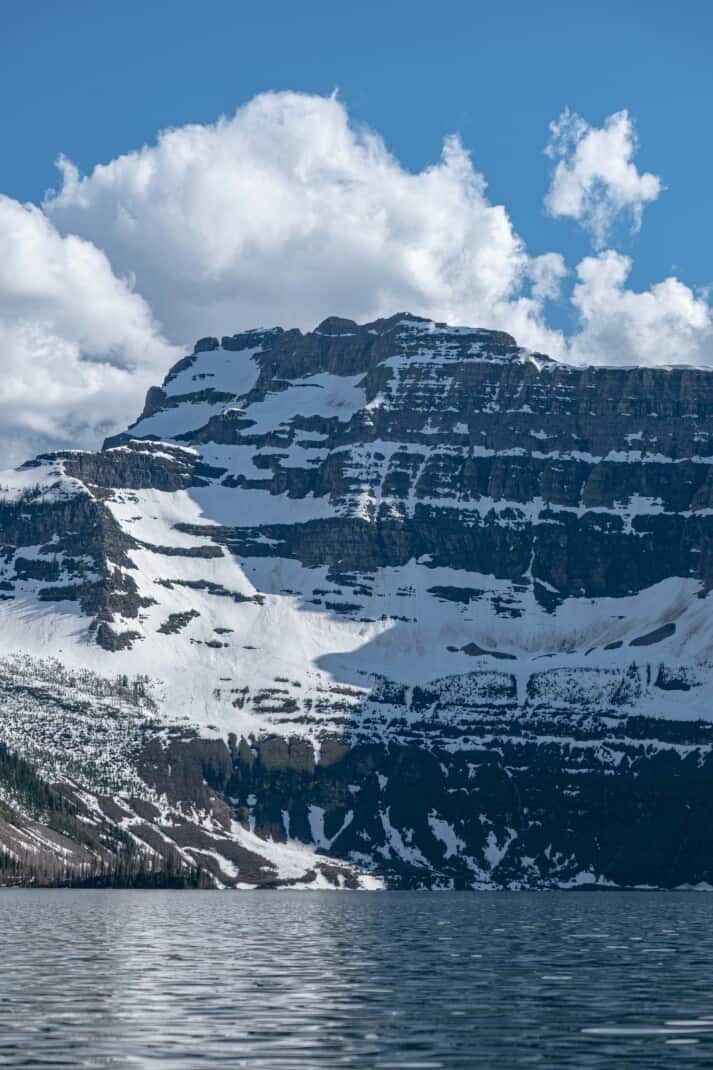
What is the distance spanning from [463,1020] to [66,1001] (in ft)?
89.2

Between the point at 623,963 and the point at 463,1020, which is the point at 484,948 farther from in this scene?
the point at 463,1020

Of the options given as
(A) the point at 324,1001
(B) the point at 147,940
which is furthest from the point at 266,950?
(A) the point at 324,1001

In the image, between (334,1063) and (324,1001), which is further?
(324,1001)

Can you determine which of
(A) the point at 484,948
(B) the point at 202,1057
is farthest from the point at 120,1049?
(A) the point at 484,948

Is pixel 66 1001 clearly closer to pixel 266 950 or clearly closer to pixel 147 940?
pixel 266 950

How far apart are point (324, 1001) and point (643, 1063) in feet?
112

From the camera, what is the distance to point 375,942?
198 m

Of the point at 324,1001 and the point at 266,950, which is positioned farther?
the point at 266,950

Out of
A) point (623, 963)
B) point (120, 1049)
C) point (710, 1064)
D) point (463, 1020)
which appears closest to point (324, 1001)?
point (463, 1020)

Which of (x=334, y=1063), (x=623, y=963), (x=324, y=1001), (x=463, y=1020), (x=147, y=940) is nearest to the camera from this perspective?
(x=334, y=1063)

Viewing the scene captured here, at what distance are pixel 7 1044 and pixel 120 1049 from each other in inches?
253

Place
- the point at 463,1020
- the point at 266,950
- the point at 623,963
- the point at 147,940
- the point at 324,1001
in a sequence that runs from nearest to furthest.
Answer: the point at 463,1020, the point at 324,1001, the point at 623,963, the point at 266,950, the point at 147,940

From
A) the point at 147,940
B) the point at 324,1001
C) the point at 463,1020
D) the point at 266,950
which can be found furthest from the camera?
the point at 147,940

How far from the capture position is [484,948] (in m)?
188
